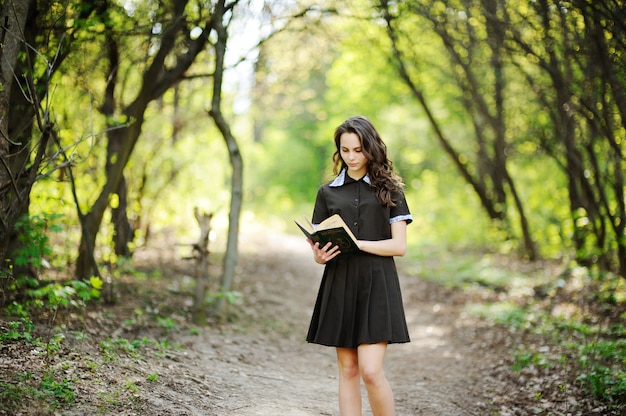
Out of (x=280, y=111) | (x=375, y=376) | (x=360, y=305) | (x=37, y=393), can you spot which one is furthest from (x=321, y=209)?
(x=280, y=111)

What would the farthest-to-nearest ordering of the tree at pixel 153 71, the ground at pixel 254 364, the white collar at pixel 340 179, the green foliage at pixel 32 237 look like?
the tree at pixel 153 71
the green foliage at pixel 32 237
the ground at pixel 254 364
the white collar at pixel 340 179

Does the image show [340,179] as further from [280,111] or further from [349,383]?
[280,111]

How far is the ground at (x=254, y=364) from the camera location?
14.5ft

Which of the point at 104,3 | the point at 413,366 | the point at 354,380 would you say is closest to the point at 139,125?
the point at 104,3

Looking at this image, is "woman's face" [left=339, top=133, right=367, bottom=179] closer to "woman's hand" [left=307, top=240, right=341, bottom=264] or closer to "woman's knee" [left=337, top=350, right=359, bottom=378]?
"woman's hand" [left=307, top=240, right=341, bottom=264]

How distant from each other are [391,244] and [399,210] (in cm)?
22

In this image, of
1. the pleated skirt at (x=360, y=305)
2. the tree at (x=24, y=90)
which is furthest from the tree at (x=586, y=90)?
the tree at (x=24, y=90)

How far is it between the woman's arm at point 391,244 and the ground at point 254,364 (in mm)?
1682

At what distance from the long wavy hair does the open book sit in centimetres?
34

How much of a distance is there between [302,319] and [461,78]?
7.25 meters

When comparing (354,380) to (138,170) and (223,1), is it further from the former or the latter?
(138,170)

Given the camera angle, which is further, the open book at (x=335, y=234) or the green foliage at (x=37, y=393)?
the green foliage at (x=37, y=393)

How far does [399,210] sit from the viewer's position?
3.78 meters

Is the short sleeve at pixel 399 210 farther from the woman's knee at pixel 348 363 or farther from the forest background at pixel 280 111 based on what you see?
the forest background at pixel 280 111
